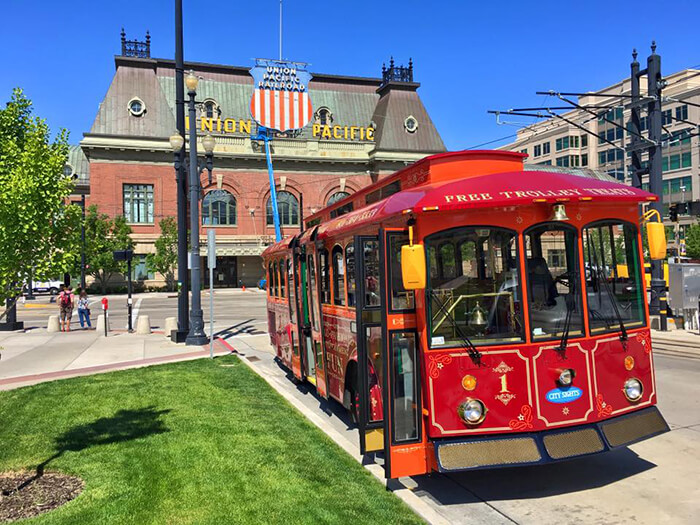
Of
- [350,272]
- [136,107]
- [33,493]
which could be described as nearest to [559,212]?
[350,272]

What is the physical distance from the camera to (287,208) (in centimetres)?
5656

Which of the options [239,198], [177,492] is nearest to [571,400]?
[177,492]

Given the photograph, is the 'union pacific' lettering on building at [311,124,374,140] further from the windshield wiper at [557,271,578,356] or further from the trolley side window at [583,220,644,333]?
the windshield wiper at [557,271,578,356]

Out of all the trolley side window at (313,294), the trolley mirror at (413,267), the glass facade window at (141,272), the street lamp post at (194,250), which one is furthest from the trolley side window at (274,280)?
the glass facade window at (141,272)

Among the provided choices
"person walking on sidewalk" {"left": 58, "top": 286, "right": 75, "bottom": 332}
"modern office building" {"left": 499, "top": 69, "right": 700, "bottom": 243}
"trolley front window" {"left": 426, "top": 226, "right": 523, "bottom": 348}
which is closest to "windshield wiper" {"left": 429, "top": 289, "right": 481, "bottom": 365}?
"trolley front window" {"left": 426, "top": 226, "right": 523, "bottom": 348}

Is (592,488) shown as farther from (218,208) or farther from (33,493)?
(218,208)

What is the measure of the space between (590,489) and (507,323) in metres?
1.95

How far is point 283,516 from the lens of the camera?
4.89m

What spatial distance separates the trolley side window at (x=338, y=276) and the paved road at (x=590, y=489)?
6.32 ft

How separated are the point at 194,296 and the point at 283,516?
12.9 m

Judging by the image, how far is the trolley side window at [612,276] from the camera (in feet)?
18.3

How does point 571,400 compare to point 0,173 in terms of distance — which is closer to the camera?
point 571,400

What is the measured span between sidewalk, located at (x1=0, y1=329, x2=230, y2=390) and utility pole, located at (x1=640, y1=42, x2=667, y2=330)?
1278 cm

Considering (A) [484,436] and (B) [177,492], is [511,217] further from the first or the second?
(B) [177,492]
